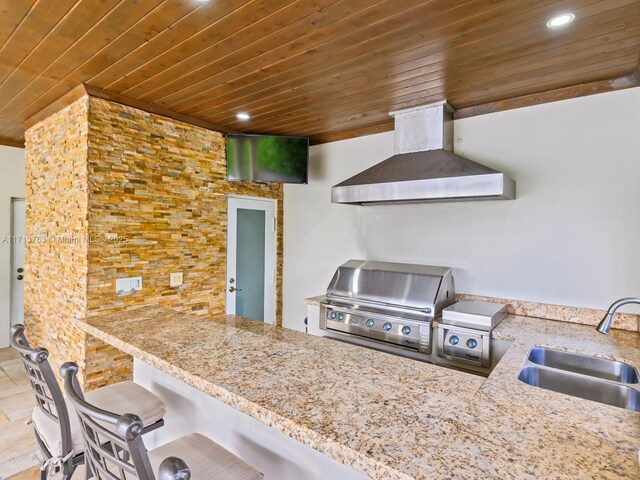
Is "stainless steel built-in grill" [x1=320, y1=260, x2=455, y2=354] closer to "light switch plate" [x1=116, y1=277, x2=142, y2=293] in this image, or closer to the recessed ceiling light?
"light switch plate" [x1=116, y1=277, x2=142, y2=293]

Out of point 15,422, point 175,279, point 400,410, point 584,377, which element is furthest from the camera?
point 175,279

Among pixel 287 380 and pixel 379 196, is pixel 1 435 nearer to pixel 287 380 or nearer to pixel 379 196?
pixel 287 380

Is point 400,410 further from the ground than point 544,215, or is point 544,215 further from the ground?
point 544,215

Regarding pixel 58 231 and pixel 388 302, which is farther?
pixel 58 231

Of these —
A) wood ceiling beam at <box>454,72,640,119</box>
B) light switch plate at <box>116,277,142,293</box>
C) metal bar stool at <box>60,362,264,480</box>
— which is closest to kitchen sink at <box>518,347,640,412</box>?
metal bar stool at <box>60,362,264,480</box>

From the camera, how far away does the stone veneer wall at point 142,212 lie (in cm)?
271

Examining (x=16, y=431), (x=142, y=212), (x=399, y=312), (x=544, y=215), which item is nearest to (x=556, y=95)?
(x=544, y=215)

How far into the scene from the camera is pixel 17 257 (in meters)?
4.53

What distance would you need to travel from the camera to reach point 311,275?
413cm

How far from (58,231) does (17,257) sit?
219 centimetres

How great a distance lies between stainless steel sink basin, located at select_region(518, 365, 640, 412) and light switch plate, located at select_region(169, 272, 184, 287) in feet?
9.12

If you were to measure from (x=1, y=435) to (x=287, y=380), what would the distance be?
2.86m

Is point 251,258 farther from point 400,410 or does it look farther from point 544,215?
point 400,410

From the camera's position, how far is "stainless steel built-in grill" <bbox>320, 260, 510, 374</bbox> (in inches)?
95.3
